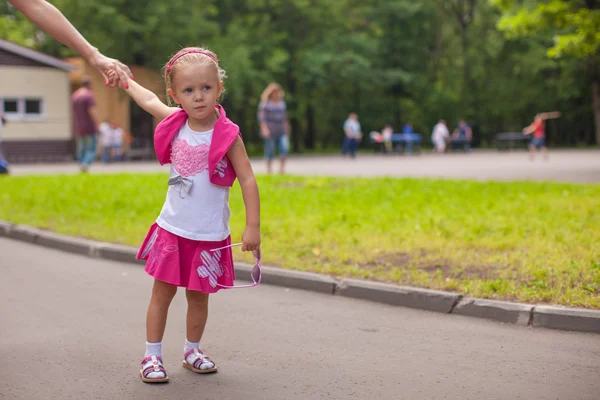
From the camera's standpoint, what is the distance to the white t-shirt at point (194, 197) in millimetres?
4078

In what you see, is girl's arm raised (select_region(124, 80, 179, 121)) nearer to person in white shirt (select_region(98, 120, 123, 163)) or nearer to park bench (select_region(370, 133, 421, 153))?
person in white shirt (select_region(98, 120, 123, 163))

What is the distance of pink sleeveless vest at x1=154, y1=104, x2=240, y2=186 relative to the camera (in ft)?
13.1

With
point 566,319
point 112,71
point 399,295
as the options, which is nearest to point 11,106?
point 399,295

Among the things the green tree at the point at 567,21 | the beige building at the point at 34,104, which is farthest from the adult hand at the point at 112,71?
the beige building at the point at 34,104

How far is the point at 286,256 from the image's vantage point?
755 centimetres

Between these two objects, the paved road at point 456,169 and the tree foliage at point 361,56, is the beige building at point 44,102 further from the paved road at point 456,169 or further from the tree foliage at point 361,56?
the paved road at point 456,169

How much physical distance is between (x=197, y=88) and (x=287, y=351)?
175 cm

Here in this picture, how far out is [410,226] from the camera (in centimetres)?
879

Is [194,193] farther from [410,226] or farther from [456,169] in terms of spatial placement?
[456,169]

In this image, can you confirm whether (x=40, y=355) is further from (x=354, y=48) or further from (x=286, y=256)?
(x=354, y=48)

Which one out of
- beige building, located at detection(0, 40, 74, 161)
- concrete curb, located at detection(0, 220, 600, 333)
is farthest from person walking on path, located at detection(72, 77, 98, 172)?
beige building, located at detection(0, 40, 74, 161)

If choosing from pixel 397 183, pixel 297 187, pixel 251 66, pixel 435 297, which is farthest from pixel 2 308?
pixel 251 66

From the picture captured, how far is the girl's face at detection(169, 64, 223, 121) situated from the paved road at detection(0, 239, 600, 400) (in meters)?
1.42

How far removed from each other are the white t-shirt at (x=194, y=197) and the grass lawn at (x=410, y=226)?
8.47 ft
